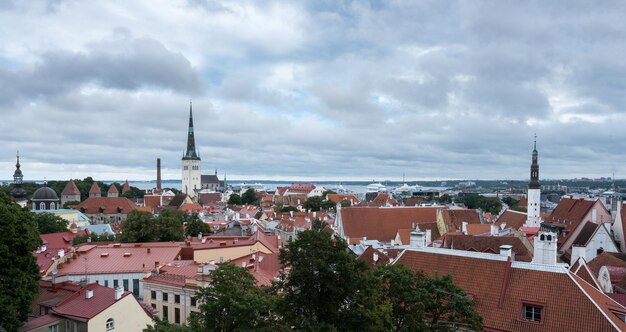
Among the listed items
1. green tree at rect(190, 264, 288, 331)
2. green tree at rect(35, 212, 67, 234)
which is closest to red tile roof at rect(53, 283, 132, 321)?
green tree at rect(190, 264, 288, 331)

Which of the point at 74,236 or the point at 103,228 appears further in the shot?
the point at 103,228

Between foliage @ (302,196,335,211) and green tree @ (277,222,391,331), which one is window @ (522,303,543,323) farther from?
foliage @ (302,196,335,211)

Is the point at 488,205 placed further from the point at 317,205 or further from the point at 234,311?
the point at 234,311

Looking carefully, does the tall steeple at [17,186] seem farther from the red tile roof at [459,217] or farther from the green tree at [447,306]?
the green tree at [447,306]

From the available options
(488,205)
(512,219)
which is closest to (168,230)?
(512,219)

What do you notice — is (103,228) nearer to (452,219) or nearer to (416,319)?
(452,219)

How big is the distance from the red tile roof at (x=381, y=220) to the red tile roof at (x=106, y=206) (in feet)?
238

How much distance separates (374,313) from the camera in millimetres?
15930

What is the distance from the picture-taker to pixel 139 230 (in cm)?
5978

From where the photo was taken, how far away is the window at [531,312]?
22897 millimetres

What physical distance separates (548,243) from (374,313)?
15031 millimetres

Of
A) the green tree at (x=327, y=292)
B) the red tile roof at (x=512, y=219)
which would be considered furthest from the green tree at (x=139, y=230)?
the green tree at (x=327, y=292)

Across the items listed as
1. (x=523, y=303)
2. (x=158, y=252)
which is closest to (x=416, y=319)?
(x=523, y=303)

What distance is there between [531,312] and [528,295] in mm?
807
